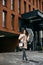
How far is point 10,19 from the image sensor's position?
35719 millimetres

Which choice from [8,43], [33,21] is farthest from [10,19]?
[8,43]

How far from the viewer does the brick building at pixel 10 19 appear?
1336 inches

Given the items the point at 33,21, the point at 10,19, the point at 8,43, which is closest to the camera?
the point at 10,19

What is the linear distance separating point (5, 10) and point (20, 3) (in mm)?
6473

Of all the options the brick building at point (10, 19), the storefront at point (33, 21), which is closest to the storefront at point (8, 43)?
the brick building at point (10, 19)

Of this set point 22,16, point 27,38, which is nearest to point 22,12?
point 22,16

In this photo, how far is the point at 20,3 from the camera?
131 ft

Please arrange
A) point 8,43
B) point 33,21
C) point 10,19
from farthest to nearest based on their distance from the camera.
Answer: point 8,43
point 33,21
point 10,19

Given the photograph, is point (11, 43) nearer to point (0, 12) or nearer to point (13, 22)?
point (13, 22)

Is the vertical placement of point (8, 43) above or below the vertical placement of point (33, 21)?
below

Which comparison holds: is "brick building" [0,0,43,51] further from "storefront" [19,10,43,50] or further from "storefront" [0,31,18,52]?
"storefront" [19,10,43,50]

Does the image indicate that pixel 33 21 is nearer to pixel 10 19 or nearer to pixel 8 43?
pixel 8 43

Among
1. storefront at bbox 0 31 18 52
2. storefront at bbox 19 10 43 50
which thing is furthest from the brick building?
storefront at bbox 19 10 43 50

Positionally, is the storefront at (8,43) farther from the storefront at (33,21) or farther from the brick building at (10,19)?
the storefront at (33,21)
